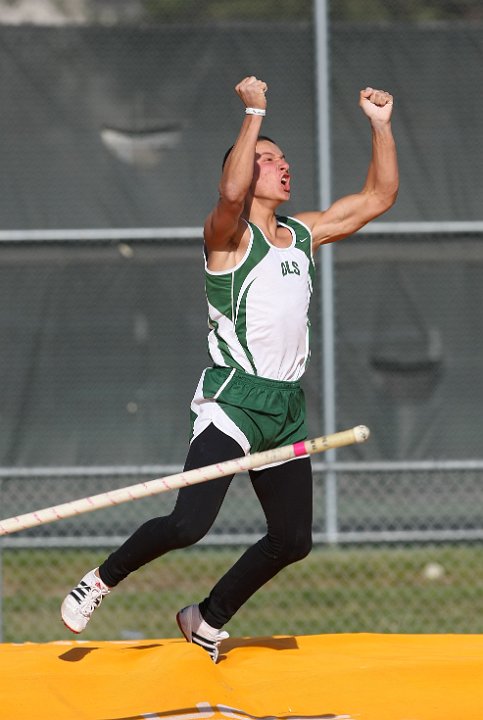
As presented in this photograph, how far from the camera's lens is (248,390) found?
4.50 metres

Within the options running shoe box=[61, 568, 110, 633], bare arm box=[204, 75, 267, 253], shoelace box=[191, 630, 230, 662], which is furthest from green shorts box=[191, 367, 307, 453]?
shoelace box=[191, 630, 230, 662]

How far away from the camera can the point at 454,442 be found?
7109 millimetres

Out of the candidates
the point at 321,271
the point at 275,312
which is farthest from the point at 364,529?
the point at 275,312

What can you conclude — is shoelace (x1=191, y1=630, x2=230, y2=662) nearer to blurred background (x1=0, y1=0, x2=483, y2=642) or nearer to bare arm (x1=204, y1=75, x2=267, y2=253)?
bare arm (x1=204, y1=75, x2=267, y2=253)

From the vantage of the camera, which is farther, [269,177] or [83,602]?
[269,177]

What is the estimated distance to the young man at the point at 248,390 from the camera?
439 cm

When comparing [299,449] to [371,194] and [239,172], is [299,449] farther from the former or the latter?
[371,194]

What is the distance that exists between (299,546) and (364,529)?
2482 mm

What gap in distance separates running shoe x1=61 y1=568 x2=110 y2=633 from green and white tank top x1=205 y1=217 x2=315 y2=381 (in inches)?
36.2

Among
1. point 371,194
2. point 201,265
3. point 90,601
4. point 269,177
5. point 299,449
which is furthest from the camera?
point 201,265

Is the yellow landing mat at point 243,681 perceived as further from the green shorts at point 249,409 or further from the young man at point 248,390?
the green shorts at point 249,409

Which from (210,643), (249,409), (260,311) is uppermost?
(260,311)

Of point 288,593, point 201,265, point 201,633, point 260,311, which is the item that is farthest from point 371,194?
point 288,593

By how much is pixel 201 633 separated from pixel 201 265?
2.94 meters
